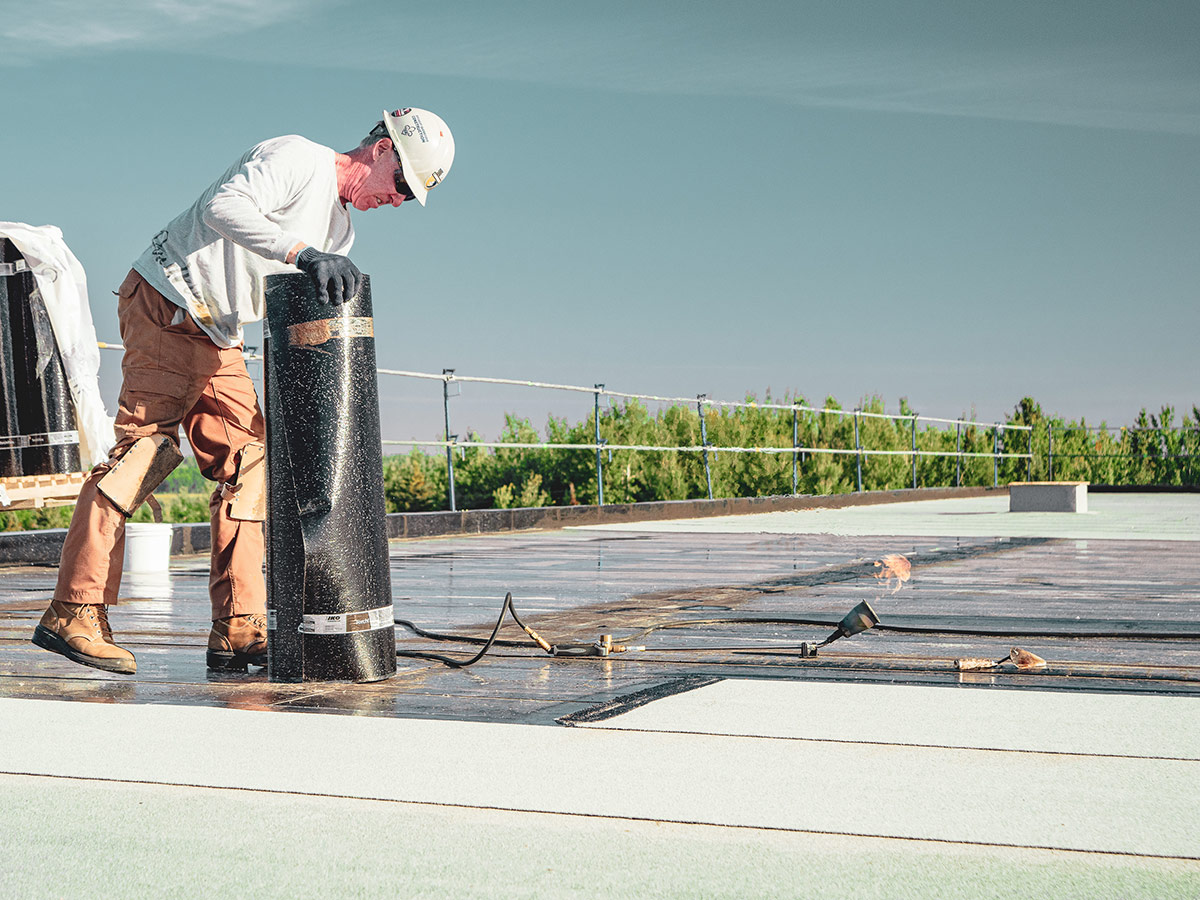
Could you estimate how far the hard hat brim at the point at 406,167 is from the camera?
3.85m

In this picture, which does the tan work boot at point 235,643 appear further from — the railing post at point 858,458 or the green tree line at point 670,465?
the railing post at point 858,458

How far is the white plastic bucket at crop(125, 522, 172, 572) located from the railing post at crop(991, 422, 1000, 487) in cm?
1973

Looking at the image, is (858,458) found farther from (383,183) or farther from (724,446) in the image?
(383,183)

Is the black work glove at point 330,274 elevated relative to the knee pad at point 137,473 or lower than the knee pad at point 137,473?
elevated

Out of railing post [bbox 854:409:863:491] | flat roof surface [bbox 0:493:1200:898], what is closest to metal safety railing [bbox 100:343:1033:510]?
railing post [bbox 854:409:863:491]

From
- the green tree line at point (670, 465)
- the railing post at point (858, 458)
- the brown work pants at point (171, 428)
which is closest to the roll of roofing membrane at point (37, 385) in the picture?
the brown work pants at point (171, 428)

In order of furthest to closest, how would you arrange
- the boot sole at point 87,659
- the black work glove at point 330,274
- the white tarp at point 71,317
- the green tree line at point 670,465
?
the green tree line at point 670,465
the white tarp at point 71,317
the boot sole at point 87,659
the black work glove at point 330,274

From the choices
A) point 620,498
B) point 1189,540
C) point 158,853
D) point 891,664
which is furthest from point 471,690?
point 620,498

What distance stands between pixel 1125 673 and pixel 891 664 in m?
0.59

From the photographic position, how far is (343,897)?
1.90 meters

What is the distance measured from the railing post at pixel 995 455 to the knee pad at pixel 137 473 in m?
22.7

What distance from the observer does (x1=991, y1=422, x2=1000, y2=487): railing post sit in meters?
25.2

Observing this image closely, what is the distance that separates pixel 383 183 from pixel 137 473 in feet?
3.45

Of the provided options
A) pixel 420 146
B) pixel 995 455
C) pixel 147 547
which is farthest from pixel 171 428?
pixel 995 455
